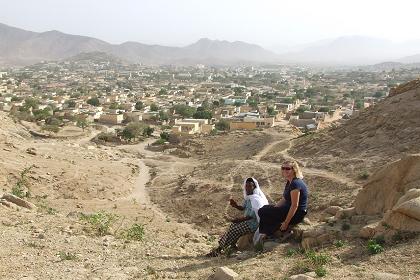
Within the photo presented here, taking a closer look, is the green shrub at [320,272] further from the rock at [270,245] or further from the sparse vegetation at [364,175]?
the sparse vegetation at [364,175]

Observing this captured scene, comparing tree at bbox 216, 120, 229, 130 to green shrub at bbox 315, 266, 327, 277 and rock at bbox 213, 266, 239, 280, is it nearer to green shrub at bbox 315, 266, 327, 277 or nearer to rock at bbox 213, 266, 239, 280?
rock at bbox 213, 266, 239, 280

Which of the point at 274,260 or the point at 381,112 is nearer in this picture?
the point at 274,260

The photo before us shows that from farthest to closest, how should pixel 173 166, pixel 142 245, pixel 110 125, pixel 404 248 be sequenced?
1. pixel 110 125
2. pixel 173 166
3. pixel 142 245
4. pixel 404 248

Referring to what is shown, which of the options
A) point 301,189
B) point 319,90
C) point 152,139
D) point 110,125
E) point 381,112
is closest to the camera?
point 301,189

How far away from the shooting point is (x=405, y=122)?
61.4 feet

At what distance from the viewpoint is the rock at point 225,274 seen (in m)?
5.68

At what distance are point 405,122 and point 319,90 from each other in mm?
75532

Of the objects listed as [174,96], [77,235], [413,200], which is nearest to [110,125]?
[174,96]

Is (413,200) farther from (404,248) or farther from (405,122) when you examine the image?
(405,122)

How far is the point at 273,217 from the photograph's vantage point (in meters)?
6.94

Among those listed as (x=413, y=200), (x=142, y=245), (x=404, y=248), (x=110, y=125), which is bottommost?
(x=110, y=125)

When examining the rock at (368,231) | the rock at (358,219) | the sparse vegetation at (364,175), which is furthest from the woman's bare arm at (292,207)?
the sparse vegetation at (364,175)

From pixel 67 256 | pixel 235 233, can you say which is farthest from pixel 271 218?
pixel 67 256

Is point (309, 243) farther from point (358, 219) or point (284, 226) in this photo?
point (358, 219)
